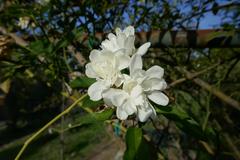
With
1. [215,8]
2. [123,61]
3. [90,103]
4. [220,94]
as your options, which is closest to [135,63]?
[123,61]

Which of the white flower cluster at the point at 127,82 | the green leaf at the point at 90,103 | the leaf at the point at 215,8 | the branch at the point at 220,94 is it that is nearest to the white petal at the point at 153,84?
the white flower cluster at the point at 127,82

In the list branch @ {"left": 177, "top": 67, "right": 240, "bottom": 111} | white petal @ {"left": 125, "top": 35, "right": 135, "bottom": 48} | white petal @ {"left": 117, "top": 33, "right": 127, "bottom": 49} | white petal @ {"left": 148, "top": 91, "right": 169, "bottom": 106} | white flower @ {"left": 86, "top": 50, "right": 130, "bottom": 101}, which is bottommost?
branch @ {"left": 177, "top": 67, "right": 240, "bottom": 111}

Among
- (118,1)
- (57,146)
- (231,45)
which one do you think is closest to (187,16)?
(118,1)

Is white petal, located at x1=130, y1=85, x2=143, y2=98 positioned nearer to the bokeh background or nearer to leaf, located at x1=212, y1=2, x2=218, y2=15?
the bokeh background

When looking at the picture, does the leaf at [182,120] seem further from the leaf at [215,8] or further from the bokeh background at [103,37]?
the leaf at [215,8]

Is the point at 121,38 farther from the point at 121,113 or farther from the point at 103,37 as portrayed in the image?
the point at 103,37

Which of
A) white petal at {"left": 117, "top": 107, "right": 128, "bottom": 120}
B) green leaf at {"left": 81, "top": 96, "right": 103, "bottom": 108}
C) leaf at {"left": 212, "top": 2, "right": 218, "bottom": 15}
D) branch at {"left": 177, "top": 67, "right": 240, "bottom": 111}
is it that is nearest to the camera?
white petal at {"left": 117, "top": 107, "right": 128, "bottom": 120}

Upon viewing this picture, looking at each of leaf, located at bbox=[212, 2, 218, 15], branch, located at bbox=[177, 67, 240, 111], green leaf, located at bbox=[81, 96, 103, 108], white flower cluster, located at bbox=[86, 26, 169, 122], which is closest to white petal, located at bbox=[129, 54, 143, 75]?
white flower cluster, located at bbox=[86, 26, 169, 122]
